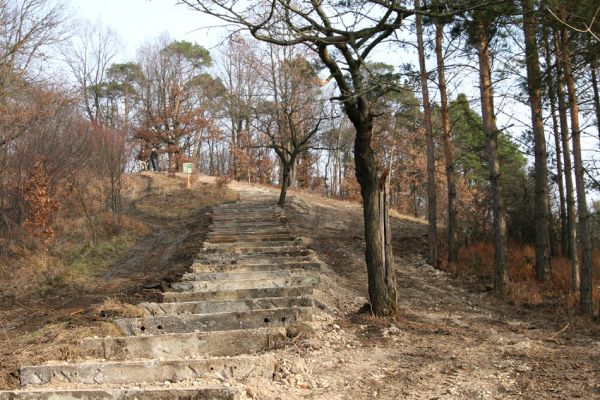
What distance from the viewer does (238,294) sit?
29.8 feet

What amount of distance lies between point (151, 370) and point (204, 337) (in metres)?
1.13

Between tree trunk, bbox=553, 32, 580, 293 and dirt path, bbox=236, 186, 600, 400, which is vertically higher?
tree trunk, bbox=553, 32, 580, 293

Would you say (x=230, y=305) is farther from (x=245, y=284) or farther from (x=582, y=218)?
(x=582, y=218)

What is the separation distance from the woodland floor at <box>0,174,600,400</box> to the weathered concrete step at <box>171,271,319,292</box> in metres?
0.35

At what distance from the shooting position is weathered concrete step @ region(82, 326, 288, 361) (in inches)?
249

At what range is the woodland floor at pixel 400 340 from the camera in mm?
5129

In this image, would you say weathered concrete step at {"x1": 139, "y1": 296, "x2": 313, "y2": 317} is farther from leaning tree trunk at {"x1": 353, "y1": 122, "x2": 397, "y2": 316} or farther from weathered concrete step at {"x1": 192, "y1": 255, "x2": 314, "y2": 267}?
weathered concrete step at {"x1": 192, "y1": 255, "x2": 314, "y2": 267}

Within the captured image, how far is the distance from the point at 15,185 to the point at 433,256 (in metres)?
10.9

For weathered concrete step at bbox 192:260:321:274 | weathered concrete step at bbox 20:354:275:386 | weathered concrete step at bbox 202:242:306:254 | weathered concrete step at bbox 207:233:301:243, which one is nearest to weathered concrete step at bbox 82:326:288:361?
weathered concrete step at bbox 20:354:275:386

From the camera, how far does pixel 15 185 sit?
46.3ft

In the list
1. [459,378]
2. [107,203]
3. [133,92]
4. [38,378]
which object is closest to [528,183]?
[459,378]

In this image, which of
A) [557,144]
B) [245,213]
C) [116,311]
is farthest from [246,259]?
[557,144]

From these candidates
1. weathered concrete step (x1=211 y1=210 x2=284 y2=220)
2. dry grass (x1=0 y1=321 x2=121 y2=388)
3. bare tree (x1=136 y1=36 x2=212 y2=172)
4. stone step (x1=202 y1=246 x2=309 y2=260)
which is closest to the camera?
dry grass (x1=0 y1=321 x2=121 y2=388)

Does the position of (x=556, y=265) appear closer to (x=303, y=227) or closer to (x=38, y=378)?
(x=303, y=227)
